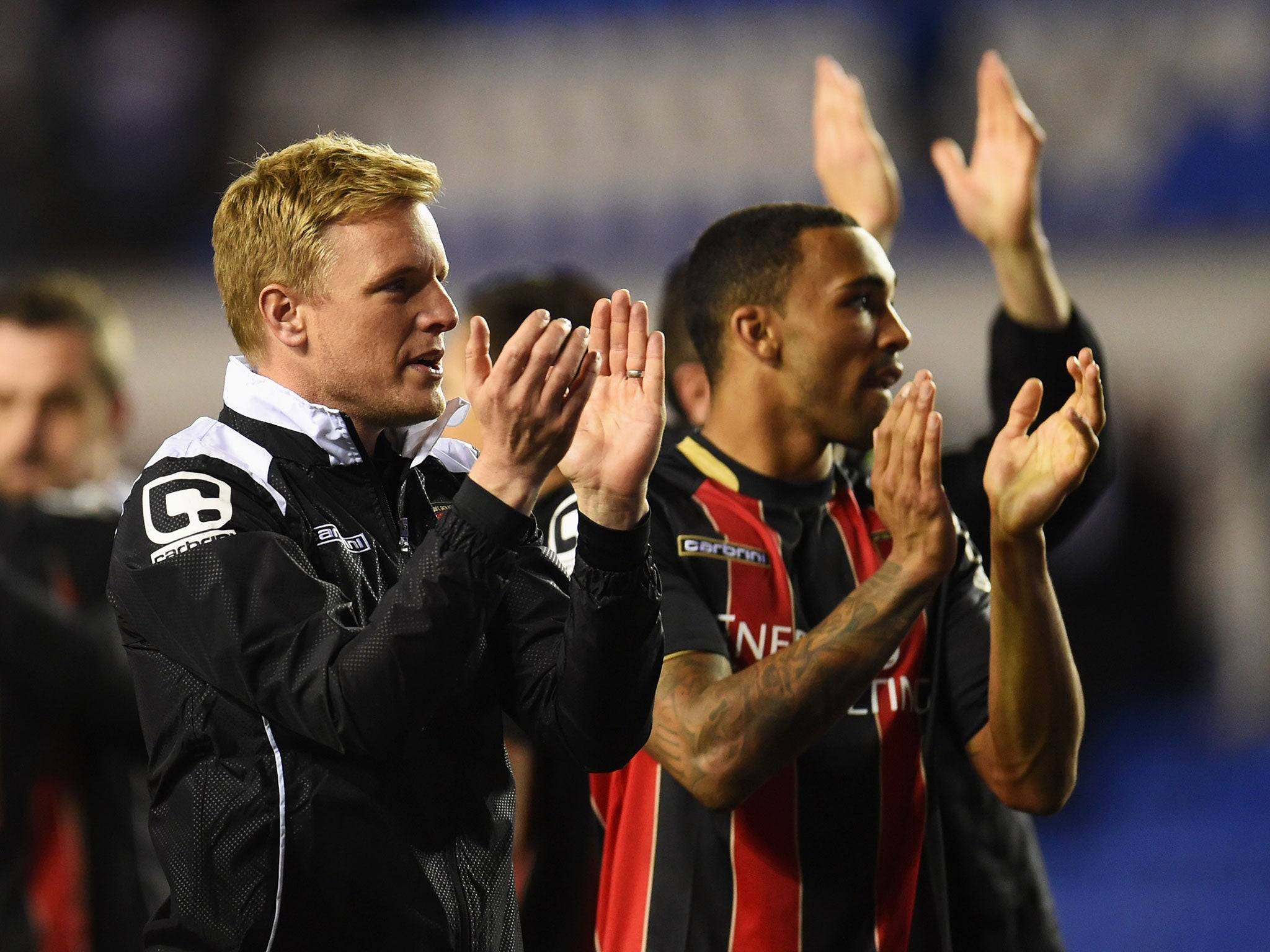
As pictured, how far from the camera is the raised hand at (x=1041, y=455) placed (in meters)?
2.34

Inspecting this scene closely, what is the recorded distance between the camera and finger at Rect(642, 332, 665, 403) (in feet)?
6.69

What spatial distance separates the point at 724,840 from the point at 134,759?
5.25ft

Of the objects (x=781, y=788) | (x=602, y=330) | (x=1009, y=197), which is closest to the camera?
(x=602, y=330)

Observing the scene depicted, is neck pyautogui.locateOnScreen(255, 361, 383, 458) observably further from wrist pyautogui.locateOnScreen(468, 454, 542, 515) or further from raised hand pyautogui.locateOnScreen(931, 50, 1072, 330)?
raised hand pyautogui.locateOnScreen(931, 50, 1072, 330)

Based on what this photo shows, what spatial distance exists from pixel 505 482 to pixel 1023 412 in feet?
3.32

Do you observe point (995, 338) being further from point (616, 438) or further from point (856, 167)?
point (616, 438)

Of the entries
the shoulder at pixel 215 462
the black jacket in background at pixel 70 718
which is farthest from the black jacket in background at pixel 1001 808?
the black jacket in background at pixel 70 718

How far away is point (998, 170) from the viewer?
328 cm

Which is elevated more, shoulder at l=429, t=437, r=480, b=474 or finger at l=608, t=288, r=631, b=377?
finger at l=608, t=288, r=631, b=377

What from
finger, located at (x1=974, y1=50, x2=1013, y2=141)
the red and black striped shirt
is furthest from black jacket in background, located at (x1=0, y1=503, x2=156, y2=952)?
finger, located at (x1=974, y1=50, x2=1013, y2=141)

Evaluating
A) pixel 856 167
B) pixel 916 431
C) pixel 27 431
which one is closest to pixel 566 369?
pixel 916 431

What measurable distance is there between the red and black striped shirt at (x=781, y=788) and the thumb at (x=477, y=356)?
71 centimetres

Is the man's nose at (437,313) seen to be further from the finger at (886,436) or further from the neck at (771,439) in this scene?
the neck at (771,439)

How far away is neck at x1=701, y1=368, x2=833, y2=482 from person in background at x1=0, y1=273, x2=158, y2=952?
4.74ft
